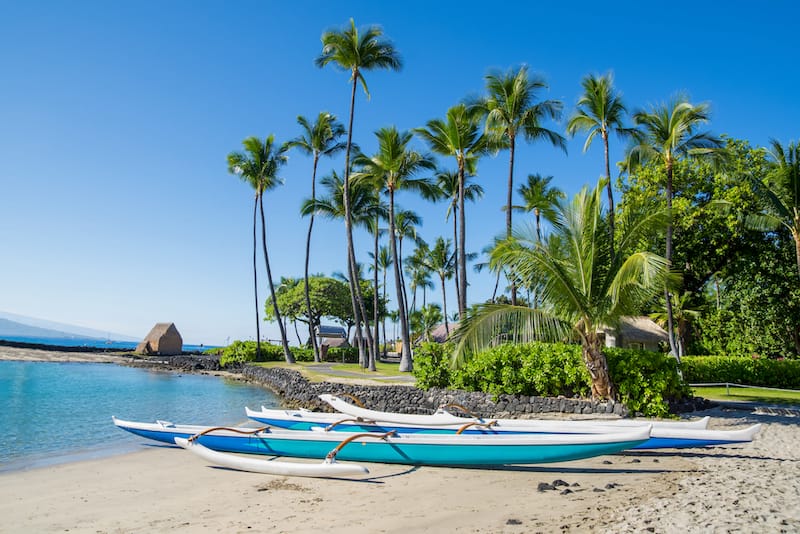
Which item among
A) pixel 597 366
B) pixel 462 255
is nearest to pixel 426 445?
pixel 597 366

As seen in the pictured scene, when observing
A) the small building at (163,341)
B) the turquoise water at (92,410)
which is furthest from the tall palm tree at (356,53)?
the small building at (163,341)

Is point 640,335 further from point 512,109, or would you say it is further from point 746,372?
point 512,109

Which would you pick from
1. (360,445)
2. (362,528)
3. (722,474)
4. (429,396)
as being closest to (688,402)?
(722,474)

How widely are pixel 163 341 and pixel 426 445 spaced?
167 ft

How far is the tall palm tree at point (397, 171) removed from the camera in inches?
955

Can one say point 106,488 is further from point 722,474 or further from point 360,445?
point 722,474

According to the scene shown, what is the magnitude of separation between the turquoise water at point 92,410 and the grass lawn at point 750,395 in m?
14.8

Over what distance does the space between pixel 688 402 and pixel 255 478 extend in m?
10.1

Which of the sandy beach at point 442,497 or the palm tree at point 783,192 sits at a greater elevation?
the palm tree at point 783,192

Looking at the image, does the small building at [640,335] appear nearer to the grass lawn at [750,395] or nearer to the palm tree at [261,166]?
the grass lawn at [750,395]

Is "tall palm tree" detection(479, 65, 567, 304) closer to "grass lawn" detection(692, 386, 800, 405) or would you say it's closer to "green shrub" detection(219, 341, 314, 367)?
"grass lawn" detection(692, 386, 800, 405)

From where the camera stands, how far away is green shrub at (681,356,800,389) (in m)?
18.9

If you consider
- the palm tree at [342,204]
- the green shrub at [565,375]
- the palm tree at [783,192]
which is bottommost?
the green shrub at [565,375]

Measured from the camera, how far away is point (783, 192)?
703 inches
